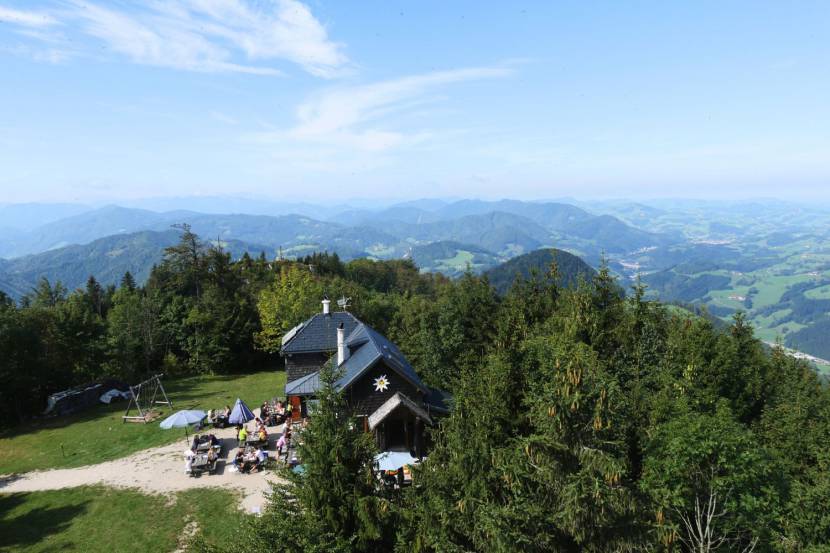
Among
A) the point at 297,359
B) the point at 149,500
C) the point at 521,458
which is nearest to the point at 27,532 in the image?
the point at 149,500

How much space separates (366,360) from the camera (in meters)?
26.2

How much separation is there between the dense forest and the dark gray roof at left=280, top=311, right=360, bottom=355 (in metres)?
7.54

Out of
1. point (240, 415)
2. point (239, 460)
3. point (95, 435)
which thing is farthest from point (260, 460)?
point (95, 435)

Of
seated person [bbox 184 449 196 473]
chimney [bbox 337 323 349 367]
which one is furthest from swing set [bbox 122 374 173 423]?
chimney [bbox 337 323 349 367]

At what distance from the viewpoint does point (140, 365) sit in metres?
46.2

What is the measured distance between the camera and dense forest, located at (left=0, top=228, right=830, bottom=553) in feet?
33.7

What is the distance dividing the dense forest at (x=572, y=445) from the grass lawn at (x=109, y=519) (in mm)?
7490

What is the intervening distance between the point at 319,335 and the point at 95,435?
51.6 feet

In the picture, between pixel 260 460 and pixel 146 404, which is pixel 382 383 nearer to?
pixel 260 460

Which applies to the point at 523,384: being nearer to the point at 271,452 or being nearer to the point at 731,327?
the point at 271,452

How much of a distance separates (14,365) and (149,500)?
2169cm

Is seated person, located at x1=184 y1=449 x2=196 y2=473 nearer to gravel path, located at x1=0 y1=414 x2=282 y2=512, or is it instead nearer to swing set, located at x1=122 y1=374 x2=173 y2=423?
gravel path, located at x1=0 y1=414 x2=282 y2=512

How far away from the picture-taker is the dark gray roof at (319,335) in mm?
31922

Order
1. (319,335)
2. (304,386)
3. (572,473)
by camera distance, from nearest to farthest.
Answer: (572,473)
(304,386)
(319,335)
